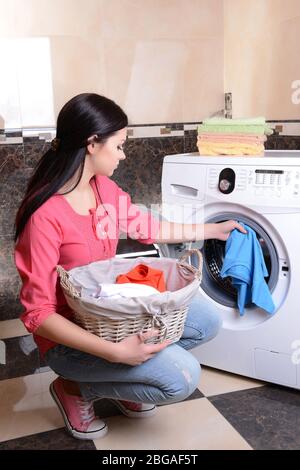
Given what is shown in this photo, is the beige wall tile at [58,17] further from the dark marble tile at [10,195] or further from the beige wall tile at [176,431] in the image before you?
the beige wall tile at [176,431]

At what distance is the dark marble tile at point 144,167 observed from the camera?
2633 mm

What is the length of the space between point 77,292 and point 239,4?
1.99 metres

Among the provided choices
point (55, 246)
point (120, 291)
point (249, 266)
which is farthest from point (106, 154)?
point (249, 266)

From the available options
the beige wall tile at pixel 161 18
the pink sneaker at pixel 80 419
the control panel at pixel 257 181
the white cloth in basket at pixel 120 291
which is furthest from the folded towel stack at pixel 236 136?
the pink sneaker at pixel 80 419

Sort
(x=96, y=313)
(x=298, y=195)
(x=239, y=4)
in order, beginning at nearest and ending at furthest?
(x=96, y=313) → (x=298, y=195) → (x=239, y=4)

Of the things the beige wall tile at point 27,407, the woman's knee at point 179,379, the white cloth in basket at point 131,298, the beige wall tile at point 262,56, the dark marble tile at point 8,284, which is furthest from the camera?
the dark marble tile at point 8,284

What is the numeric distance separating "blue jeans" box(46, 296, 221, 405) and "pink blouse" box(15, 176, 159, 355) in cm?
9

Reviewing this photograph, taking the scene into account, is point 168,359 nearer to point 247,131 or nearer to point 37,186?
point 37,186

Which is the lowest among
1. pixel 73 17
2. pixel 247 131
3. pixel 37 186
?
pixel 37 186

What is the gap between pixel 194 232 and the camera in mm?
1757

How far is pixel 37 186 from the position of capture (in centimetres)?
141

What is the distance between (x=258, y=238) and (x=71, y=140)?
0.75 meters

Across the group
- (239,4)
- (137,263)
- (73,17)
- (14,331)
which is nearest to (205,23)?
(239,4)

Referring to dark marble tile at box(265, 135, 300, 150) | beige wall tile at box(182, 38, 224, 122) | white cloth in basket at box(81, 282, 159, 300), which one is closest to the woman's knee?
white cloth in basket at box(81, 282, 159, 300)
